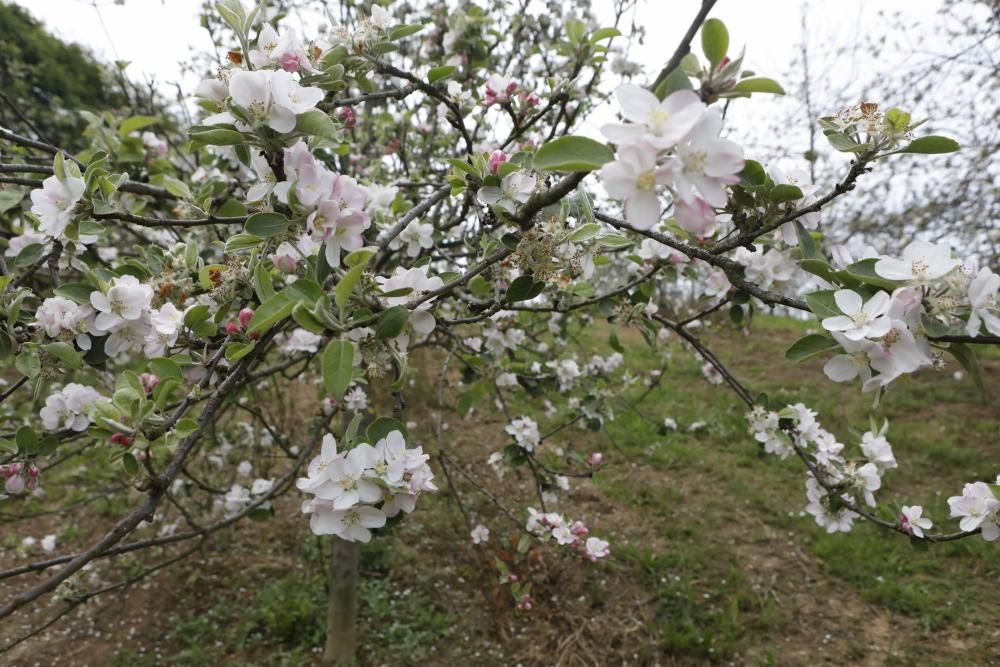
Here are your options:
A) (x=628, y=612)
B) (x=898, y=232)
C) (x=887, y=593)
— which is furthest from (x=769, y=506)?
(x=898, y=232)

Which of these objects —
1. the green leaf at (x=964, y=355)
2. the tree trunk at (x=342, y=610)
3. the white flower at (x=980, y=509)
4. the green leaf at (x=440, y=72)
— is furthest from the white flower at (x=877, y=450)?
the tree trunk at (x=342, y=610)

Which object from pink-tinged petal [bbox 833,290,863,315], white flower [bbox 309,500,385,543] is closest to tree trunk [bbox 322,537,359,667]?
white flower [bbox 309,500,385,543]

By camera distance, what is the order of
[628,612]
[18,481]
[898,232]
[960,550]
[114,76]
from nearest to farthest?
1. [18,481]
2. [114,76]
3. [628,612]
4. [960,550]
5. [898,232]

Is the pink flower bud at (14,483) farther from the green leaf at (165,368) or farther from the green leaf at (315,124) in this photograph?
the green leaf at (315,124)

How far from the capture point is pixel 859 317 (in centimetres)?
85

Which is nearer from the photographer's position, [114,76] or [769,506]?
[114,76]

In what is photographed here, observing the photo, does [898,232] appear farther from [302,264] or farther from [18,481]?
[18,481]

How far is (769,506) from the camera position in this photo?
4141mm

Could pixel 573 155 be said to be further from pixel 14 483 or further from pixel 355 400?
pixel 355 400

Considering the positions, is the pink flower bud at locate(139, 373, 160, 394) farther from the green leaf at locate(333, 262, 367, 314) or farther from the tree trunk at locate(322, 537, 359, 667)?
the tree trunk at locate(322, 537, 359, 667)

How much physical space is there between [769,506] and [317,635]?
3.12m

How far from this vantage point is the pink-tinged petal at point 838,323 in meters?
0.84

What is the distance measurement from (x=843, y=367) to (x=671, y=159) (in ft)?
1.73

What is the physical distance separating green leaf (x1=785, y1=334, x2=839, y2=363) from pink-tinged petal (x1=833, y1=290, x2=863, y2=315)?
0.07 meters
